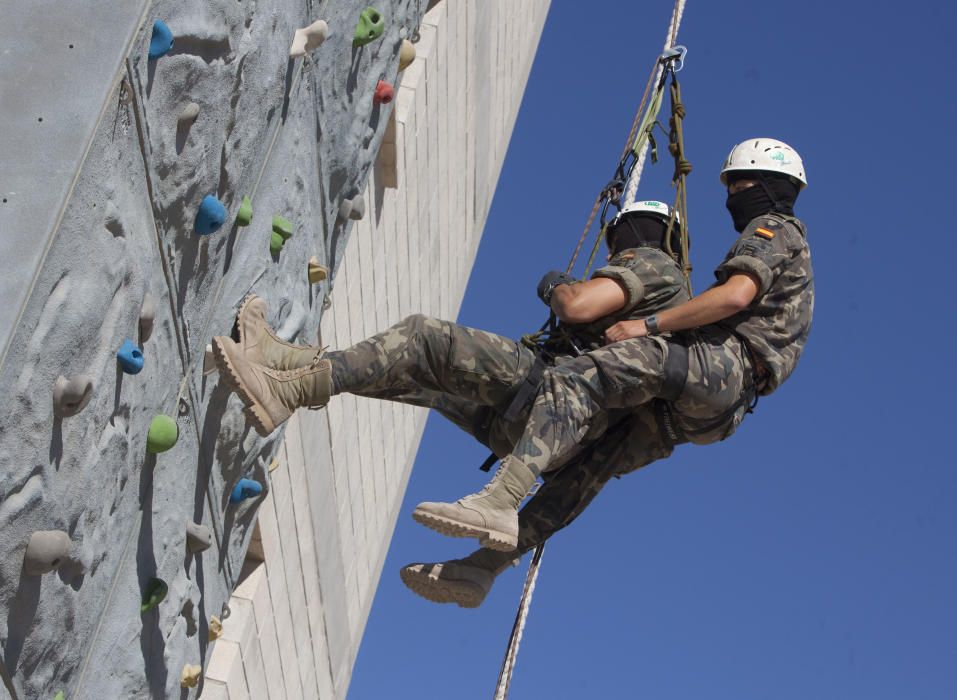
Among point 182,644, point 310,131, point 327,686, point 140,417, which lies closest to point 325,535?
point 327,686

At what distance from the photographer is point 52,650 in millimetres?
4727

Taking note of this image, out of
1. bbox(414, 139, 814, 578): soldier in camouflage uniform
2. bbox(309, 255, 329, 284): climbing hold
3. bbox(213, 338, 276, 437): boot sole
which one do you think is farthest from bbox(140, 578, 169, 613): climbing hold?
bbox(309, 255, 329, 284): climbing hold

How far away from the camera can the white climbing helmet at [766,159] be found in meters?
6.38

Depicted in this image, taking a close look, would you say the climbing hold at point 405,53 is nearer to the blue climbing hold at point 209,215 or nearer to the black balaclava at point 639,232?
the black balaclava at point 639,232

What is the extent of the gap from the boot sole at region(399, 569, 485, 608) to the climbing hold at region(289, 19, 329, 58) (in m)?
2.11

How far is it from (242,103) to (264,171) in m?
0.56

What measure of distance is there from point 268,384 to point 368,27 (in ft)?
6.04

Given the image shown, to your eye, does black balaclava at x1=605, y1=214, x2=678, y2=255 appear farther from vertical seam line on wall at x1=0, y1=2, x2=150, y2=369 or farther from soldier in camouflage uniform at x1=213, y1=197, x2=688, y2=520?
vertical seam line on wall at x1=0, y1=2, x2=150, y2=369

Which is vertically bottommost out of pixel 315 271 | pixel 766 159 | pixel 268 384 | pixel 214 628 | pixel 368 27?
pixel 214 628

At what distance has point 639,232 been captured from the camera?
21.5 ft

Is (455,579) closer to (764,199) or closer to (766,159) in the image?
(764,199)

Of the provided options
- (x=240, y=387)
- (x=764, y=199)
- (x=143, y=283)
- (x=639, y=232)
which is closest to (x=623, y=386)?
(x=639, y=232)

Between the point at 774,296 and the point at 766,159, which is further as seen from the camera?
the point at 766,159

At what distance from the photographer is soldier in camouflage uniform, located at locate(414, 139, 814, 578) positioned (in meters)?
5.66
